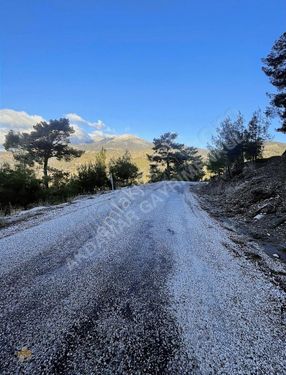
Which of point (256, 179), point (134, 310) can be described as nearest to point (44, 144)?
point (256, 179)

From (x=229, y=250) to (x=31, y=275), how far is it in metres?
3.43

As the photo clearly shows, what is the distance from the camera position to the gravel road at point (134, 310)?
5.49 ft

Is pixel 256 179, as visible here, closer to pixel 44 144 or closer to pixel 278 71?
pixel 278 71

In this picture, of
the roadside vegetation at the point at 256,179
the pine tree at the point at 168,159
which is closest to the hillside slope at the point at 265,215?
the roadside vegetation at the point at 256,179

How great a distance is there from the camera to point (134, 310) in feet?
7.48

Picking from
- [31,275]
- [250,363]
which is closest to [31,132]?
[31,275]

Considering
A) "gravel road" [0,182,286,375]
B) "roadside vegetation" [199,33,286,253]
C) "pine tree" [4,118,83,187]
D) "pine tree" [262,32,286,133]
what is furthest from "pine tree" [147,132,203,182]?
"gravel road" [0,182,286,375]

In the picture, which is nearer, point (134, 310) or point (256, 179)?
point (134, 310)

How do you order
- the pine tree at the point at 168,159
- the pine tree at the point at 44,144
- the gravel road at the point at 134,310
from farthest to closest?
the pine tree at the point at 168,159, the pine tree at the point at 44,144, the gravel road at the point at 134,310

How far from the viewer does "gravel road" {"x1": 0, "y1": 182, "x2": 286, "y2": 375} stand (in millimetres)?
1673

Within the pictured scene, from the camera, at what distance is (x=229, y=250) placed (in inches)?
177

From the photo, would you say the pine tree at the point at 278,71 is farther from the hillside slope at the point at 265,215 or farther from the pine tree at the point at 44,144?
the pine tree at the point at 44,144

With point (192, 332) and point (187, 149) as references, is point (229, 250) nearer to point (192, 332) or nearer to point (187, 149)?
point (192, 332)

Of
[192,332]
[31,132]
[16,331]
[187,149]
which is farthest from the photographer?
[187,149]
